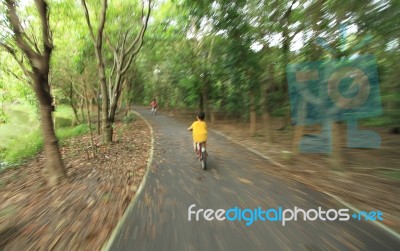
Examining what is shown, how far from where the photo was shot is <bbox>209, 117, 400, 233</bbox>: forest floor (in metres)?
6.01

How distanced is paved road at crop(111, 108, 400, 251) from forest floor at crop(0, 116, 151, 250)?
49cm

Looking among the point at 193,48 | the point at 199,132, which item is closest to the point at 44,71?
the point at 199,132

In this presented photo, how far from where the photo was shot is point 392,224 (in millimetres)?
5020

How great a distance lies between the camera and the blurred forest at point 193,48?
754cm

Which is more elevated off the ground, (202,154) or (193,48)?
(193,48)

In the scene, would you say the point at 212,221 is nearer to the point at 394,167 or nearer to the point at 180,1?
the point at 394,167

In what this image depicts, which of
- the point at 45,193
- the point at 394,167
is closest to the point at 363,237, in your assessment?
the point at 394,167

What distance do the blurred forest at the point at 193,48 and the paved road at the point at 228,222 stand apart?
384 centimetres

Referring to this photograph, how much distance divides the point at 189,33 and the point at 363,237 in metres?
19.6

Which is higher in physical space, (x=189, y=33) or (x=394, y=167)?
(x=189, y=33)

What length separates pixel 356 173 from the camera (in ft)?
26.9

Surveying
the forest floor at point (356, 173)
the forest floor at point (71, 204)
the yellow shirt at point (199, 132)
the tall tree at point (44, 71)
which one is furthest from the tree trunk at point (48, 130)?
the forest floor at point (356, 173)

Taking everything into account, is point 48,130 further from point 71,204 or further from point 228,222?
point 228,222

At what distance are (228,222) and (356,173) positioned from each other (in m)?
5.07
